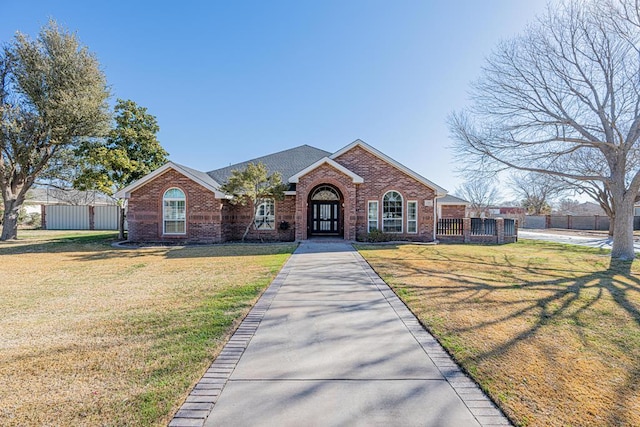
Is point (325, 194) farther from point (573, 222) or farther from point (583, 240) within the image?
point (573, 222)

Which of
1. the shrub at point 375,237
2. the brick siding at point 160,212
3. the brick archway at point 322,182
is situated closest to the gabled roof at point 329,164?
the brick archway at point 322,182

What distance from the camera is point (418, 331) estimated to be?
484cm

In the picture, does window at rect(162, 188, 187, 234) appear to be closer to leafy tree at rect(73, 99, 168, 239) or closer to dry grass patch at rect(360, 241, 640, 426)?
leafy tree at rect(73, 99, 168, 239)

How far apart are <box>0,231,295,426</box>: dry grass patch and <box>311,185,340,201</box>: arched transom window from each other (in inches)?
394

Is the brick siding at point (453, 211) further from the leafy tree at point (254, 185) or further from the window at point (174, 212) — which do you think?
the window at point (174, 212)

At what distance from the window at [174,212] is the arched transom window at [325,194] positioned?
24.8ft

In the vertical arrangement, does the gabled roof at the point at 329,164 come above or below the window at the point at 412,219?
above

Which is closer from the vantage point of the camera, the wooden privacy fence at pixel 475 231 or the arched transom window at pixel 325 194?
the wooden privacy fence at pixel 475 231

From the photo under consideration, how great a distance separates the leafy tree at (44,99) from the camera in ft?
57.4

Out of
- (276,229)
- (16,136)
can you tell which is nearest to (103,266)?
(276,229)

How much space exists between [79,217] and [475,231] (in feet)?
113

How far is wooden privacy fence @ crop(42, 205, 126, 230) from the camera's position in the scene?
29969 mm

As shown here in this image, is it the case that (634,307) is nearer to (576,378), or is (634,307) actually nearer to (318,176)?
(576,378)

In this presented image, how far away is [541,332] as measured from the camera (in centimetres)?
480
